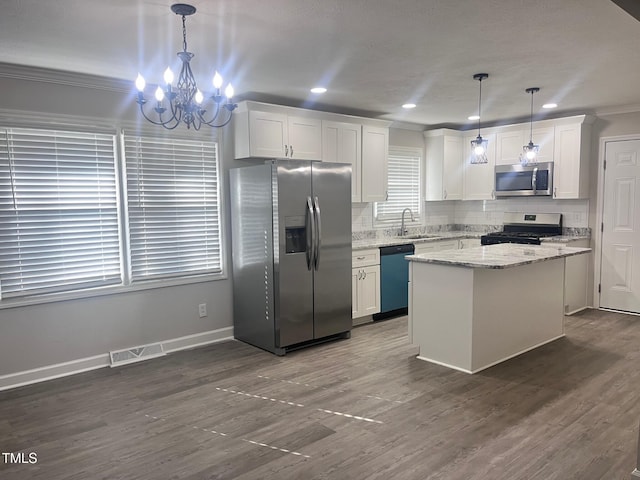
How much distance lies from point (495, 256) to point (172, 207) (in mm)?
2949

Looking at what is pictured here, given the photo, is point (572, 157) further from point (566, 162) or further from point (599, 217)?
point (599, 217)

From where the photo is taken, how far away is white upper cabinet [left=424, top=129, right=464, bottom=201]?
668 centimetres

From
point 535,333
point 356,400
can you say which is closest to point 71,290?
point 356,400

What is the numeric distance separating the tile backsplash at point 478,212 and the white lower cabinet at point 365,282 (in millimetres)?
817

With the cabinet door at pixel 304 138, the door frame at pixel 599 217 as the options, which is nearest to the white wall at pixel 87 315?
the cabinet door at pixel 304 138

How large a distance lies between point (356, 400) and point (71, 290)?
250 centimetres

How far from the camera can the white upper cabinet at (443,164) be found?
263 inches

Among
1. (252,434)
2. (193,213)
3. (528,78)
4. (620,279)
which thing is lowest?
(252,434)

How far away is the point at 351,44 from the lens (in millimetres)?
3141

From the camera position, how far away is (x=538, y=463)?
100.0 inches

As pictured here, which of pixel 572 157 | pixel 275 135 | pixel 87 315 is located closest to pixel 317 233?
pixel 275 135

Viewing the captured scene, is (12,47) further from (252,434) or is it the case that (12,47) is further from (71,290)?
(252,434)

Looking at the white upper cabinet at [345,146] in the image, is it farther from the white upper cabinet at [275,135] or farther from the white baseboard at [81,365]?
the white baseboard at [81,365]

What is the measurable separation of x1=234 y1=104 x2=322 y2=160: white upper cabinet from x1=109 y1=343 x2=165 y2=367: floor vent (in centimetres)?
203
